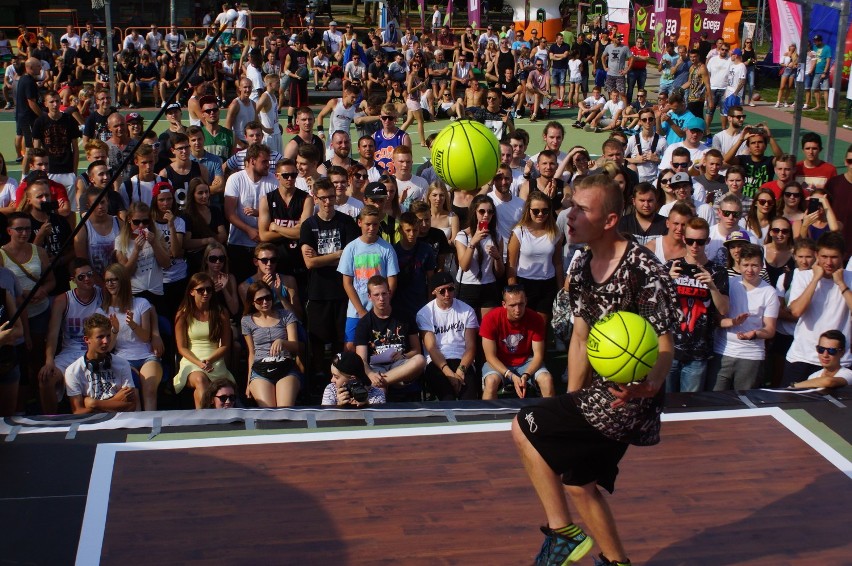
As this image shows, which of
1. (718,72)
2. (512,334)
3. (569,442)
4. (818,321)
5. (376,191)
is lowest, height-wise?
(512,334)

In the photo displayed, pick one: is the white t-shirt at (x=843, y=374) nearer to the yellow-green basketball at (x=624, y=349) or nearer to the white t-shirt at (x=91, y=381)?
the yellow-green basketball at (x=624, y=349)

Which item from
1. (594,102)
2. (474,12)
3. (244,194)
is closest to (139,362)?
(244,194)

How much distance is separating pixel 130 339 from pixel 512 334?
9.77 ft

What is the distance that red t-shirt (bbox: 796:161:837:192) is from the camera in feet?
34.5

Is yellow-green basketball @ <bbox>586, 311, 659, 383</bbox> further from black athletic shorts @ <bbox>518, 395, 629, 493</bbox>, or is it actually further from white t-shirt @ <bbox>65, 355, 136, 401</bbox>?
white t-shirt @ <bbox>65, 355, 136, 401</bbox>

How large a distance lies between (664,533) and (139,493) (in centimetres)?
288

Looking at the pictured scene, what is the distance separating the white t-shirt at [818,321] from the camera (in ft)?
24.7

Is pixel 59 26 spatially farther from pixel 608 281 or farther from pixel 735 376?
pixel 608 281

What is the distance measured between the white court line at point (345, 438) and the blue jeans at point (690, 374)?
794 mm

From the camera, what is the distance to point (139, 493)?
5469 mm

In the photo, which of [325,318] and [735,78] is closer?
[325,318]

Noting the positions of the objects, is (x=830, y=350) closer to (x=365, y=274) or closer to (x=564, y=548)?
(x=365, y=274)

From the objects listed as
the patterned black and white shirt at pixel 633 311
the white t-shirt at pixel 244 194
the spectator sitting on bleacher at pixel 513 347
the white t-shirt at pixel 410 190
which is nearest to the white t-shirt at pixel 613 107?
the white t-shirt at pixel 410 190

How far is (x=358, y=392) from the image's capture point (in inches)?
268
